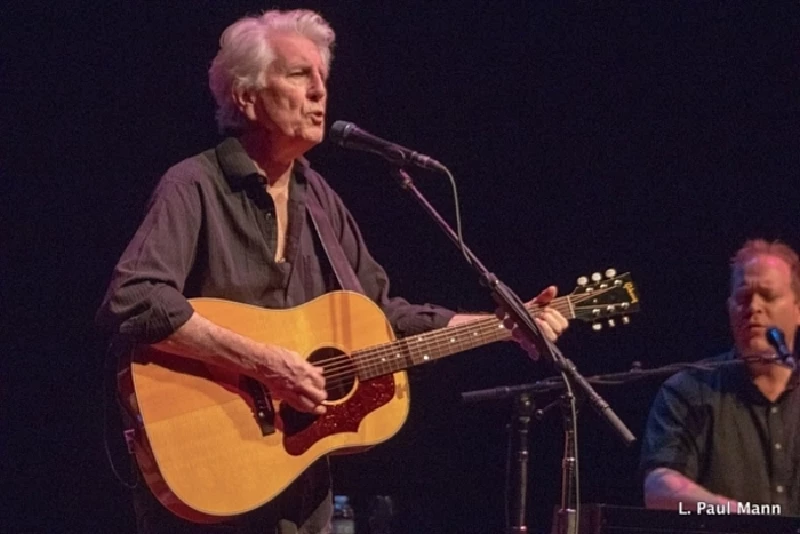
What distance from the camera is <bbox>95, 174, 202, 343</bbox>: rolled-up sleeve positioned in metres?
3.06

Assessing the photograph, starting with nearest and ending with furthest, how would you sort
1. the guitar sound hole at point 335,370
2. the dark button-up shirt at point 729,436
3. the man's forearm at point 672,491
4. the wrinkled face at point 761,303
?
the guitar sound hole at point 335,370
the man's forearm at point 672,491
the dark button-up shirt at point 729,436
the wrinkled face at point 761,303

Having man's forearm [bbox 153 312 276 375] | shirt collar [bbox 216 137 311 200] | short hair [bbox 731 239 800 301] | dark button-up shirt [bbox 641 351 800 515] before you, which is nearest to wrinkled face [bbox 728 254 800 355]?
short hair [bbox 731 239 800 301]

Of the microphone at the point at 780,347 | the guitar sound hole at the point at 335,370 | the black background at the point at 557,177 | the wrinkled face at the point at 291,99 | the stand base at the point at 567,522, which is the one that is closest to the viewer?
the stand base at the point at 567,522

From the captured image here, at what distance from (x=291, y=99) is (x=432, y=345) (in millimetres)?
961

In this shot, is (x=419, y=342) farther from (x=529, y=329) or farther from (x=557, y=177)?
(x=557, y=177)

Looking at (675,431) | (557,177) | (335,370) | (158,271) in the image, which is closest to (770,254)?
(675,431)

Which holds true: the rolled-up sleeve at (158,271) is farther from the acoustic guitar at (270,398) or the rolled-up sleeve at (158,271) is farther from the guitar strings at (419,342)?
the guitar strings at (419,342)

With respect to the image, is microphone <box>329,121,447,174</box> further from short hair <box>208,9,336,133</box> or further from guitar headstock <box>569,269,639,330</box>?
guitar headstock <box>569,269,639,330</box>

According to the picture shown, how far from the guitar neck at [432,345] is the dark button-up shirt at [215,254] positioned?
0.35 ft

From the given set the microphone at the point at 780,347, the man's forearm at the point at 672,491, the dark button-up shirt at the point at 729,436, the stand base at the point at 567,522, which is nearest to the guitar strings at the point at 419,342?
the stand base at the point at 567,522

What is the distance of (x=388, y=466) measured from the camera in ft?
20.1

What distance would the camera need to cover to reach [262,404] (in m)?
3.26

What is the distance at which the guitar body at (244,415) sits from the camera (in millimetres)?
3047

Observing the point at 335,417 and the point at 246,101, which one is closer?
the point at 335,417
